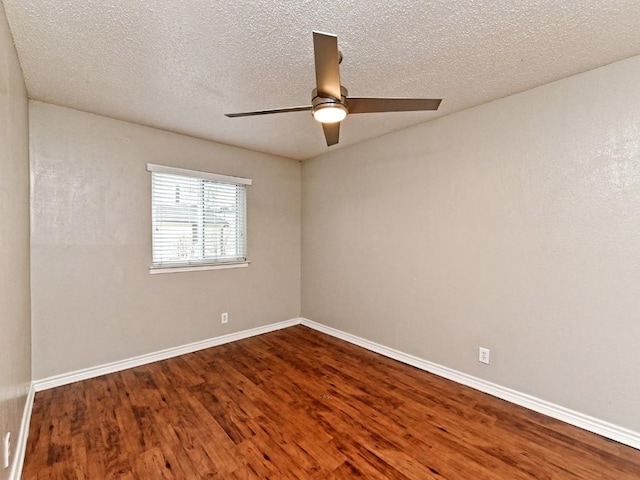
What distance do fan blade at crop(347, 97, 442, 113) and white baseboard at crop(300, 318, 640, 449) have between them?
2.31 m

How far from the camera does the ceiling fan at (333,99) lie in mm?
1324

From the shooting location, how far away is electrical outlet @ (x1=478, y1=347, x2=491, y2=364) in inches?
102

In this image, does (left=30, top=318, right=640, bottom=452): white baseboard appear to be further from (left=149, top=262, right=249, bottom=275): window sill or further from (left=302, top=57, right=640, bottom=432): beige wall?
(left=149, top=262, right=249, bottom=275): window sill

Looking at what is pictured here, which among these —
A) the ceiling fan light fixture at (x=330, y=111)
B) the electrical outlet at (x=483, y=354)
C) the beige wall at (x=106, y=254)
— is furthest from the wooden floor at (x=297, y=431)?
the ceiling fan light fixture at (x=330, y=111)

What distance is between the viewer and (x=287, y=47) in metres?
1.85

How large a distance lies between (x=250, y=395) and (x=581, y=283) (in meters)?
2.65

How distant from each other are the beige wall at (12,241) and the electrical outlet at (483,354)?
3108mm

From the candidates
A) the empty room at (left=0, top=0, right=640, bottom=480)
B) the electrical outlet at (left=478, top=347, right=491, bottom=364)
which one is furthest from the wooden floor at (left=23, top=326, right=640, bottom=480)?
the electrical outlet at (left=478, top=347, right=491, bottom=364)

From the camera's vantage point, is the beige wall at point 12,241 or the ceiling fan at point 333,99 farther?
the beige wall at point 12,241

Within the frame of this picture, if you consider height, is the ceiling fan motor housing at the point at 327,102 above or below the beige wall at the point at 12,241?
above

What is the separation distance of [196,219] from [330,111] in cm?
245

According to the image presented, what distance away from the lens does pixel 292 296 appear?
4.48 meters

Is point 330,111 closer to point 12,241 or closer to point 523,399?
point 12,241

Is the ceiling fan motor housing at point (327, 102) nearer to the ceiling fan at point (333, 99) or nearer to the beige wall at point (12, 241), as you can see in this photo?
the ceiling fan at point (333, 99)
